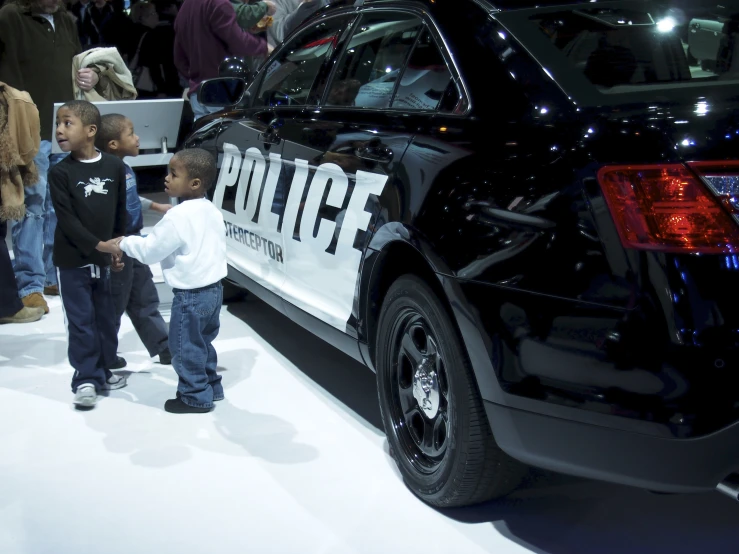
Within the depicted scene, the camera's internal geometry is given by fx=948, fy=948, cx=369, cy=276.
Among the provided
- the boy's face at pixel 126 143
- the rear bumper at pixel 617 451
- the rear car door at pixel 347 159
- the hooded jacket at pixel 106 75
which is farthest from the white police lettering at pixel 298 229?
the hooded jacket at pixel 106 75

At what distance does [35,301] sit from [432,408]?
11.7 ft

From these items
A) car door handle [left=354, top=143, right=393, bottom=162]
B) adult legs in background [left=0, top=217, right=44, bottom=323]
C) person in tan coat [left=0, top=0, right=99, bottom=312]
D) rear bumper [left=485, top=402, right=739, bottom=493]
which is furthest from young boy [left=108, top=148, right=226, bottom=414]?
person in tan coat [left=0, top=0, right=99, bottom=312]

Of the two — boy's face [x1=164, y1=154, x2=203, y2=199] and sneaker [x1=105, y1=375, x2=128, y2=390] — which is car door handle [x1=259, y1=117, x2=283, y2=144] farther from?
sneaker [x1=105, y1=375, x2=128, y2=390]

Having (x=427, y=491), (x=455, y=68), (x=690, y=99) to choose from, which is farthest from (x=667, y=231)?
(x=427, y=491)

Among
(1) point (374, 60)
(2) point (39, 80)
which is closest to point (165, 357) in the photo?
(1) point (374, 60)

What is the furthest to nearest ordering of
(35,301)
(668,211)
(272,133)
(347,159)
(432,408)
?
1. (35,301)
2. (272,133)
3. (347,159)
4. (432,408)
5. (668,211)

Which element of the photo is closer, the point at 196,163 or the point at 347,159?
the point at 347,159

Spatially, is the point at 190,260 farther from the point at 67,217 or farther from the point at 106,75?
the point at 106,75

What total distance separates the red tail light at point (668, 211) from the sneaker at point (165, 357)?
2936 millimetres

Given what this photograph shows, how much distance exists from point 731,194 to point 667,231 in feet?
0.53

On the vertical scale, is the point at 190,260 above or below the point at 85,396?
above

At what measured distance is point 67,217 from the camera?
3.92 m

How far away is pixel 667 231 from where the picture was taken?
7.04 ft

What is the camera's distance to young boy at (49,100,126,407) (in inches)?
155
